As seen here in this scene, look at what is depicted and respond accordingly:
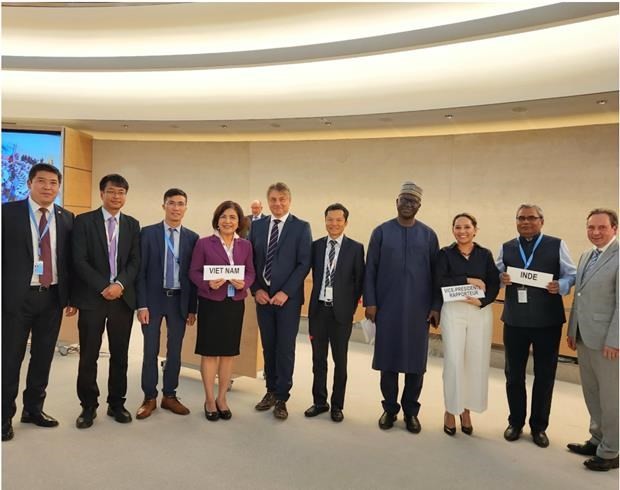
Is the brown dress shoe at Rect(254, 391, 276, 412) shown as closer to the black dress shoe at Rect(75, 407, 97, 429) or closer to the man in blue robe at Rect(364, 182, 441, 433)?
the man in blue robe at Rect(364, 182, 441, 433)

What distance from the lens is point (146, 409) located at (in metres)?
3.79

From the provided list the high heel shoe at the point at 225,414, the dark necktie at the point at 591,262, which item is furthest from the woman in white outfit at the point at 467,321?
the high heel shoe at the point at 225,414

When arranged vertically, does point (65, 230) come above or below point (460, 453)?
above

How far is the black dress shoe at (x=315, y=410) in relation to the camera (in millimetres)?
3912

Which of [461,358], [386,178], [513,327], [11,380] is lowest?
[11,380]

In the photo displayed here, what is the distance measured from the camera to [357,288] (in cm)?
385

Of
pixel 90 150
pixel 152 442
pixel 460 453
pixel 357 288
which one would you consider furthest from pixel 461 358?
pixel 90 150

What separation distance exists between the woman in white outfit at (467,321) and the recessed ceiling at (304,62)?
7.36 feet

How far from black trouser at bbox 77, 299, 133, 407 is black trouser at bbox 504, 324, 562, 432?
2.97 metres

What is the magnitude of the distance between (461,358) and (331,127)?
15.5 ft

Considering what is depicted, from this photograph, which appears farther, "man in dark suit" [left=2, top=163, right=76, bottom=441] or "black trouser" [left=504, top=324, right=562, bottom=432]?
"black trouser" [left=504, top=324, right=562, bottom=432]

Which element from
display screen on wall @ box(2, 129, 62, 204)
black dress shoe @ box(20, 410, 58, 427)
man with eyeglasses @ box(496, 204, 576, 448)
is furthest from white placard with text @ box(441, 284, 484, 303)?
display screen on wall @ box(2, 129, 62, 204)

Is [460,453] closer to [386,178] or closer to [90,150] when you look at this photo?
[386,178]

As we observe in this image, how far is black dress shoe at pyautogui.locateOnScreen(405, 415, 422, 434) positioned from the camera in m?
3.65
